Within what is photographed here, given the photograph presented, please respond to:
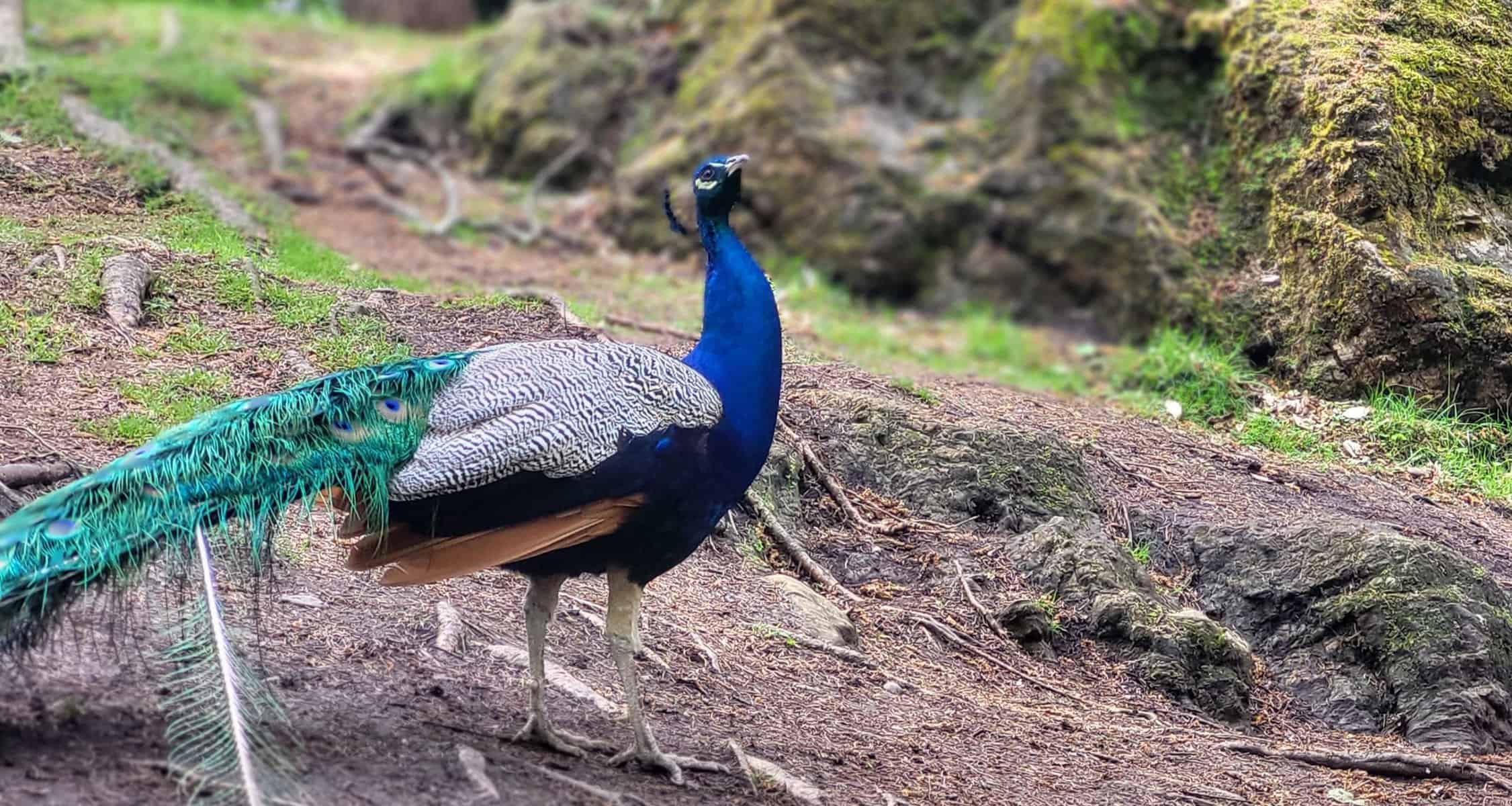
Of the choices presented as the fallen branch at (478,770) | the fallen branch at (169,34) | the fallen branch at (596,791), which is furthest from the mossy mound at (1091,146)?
the fallen branch at (478,770)

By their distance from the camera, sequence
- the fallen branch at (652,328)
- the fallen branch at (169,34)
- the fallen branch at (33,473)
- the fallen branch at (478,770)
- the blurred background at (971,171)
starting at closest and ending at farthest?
the fallen branch at (478,770)
the fallen branch at (33,473)
the blurred background at (971,171)
the fallen branch at (652,328)
the fallen branch at (169,34)

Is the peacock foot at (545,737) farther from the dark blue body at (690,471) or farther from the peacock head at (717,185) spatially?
the peacock head at (717,185)

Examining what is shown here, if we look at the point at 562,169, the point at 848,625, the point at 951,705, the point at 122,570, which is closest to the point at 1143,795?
the point at 951,705

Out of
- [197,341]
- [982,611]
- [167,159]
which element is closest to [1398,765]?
[982,611]

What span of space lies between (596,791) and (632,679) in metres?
0.42

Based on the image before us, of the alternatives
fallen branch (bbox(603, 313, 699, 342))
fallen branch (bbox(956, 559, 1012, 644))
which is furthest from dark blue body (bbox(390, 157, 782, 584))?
fallen branch (bbox(603, 313, 699, 342))

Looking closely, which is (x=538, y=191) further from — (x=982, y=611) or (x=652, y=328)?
(x=982, y=611)

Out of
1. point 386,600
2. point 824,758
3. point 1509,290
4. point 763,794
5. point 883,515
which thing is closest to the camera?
point 763,794

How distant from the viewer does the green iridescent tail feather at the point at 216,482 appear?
12.3 ft

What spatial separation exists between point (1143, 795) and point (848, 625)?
1.33 m

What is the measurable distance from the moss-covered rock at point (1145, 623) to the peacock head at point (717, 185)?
7.47 feet

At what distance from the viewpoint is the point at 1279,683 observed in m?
6.12

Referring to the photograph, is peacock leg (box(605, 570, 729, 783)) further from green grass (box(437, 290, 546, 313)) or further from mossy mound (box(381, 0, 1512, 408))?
mossy mound (box(381, 0, 1512, 408))

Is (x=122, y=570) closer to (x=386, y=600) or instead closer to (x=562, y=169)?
(x=386, y=600)
